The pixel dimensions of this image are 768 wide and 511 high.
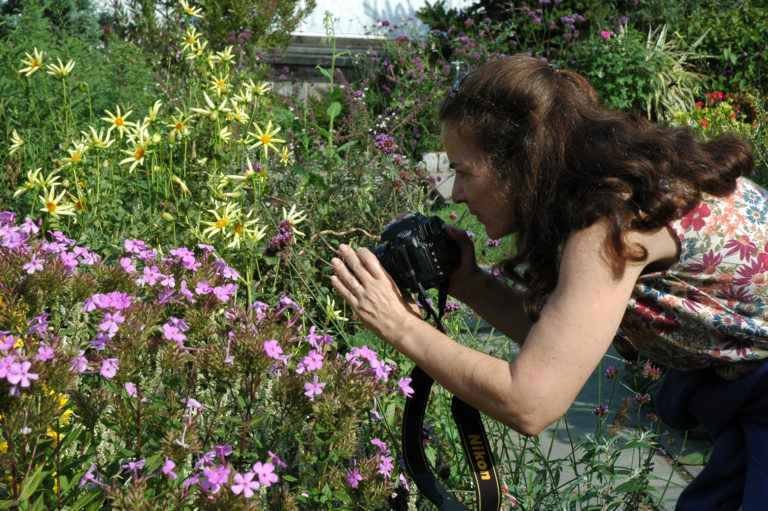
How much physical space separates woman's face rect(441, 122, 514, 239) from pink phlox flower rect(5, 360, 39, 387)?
0.95m

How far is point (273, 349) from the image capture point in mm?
1307

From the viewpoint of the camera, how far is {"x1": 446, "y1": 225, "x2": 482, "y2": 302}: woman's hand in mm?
1954

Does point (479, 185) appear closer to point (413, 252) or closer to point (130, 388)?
point (413, 252)

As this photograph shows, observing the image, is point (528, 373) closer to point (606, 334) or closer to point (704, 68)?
point (606, 334)

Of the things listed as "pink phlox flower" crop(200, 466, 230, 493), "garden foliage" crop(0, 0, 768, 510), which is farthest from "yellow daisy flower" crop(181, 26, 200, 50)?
"pink phlox flower" crop(200, 466, 230, 493)

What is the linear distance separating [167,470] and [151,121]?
5.18 feet

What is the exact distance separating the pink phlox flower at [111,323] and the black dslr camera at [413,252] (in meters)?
0.59

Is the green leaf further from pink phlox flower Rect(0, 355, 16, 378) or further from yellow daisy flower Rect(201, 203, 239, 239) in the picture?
yellow daisy flower Rect(201, 203, 239, 239)

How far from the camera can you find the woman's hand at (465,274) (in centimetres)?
195

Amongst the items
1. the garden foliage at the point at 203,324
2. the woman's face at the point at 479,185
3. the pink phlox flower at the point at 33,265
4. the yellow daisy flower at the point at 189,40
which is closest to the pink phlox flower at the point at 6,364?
the garden foliage at the point at 203,324

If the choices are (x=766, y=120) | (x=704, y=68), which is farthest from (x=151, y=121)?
(x=704, y=68)

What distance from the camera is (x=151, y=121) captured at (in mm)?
2543

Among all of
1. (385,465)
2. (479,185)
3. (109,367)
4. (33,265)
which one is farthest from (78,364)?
(479,185)

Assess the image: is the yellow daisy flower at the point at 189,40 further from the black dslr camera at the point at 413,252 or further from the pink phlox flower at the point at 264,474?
the pink phlox flower at the point at 264,474
